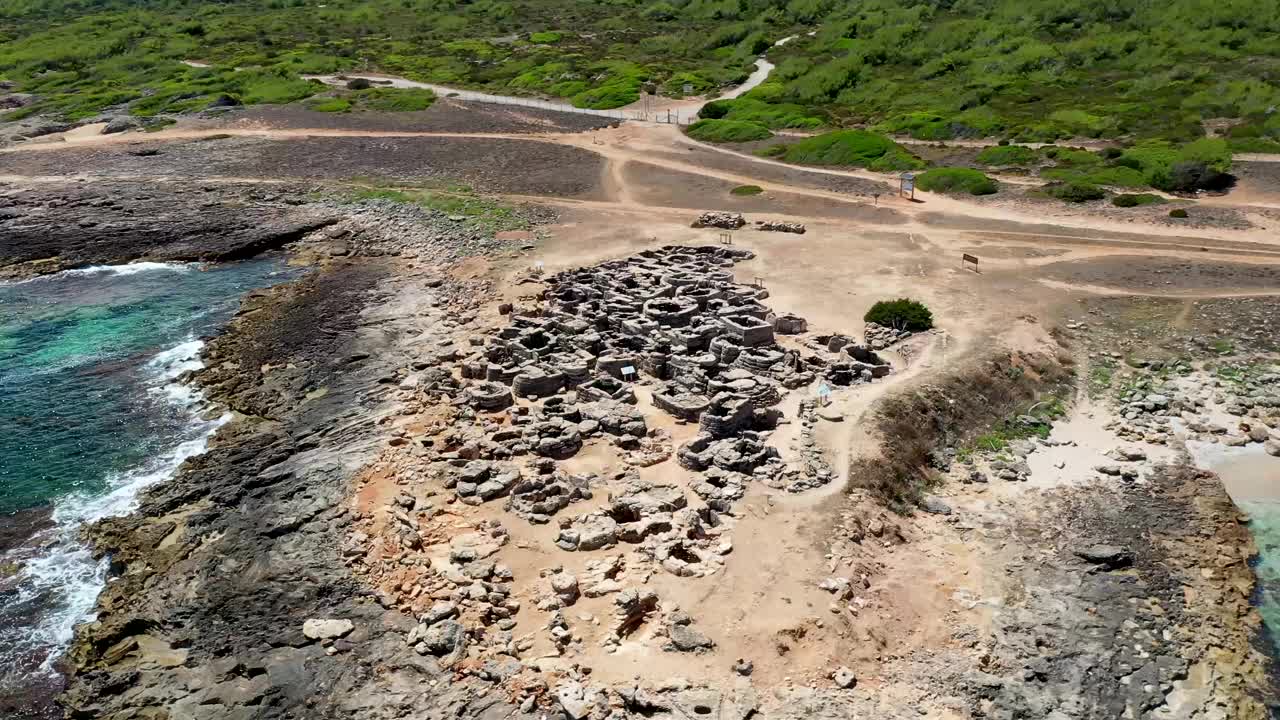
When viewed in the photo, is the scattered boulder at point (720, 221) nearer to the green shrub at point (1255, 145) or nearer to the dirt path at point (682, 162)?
the dirt path at point (682, 162)

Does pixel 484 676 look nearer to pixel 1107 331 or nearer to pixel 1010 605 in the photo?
pixel 1010 605

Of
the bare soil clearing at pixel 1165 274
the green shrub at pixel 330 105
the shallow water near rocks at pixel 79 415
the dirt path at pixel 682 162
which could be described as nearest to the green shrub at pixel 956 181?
the dirt path at pixel 682 162

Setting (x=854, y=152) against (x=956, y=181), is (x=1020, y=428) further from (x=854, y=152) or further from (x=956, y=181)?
(x=854, y=152)

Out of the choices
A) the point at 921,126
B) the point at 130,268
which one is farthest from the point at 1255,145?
the point at 130,268

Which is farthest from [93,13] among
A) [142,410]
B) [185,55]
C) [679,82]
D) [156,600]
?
[156,600]

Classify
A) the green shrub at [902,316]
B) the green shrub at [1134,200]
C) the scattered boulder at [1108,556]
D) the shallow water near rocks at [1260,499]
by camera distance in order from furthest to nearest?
the green shrub at [1134,200] → the green shrub at [902,316] → the scattered boulder at [1108,556] → the shallow water near rocks at [1260,499]

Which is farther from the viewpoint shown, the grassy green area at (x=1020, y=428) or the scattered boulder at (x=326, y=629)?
the grassy green area at (x=1020, y=428)
